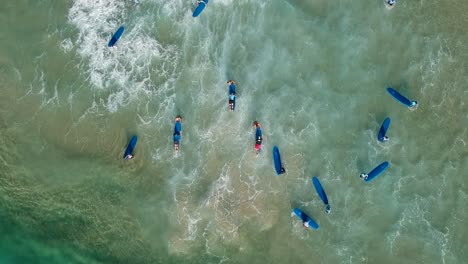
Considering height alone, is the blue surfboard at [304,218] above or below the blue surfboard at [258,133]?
below

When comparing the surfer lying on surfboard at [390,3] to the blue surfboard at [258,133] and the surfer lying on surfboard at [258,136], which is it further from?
the blue surfboard at [258,133]

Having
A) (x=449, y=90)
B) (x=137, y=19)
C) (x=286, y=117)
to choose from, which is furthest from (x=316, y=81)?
(x=137, y=19)

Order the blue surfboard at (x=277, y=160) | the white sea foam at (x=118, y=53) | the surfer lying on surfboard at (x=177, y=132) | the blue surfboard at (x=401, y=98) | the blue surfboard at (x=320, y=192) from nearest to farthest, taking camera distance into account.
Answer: the blue surfboard at (x=401, y=98)
the blue surfboard at (x=277, y=160)
the blue surfboard at (x=320, y=192)
the surfer lying on surfboard at (x=177, y=132)
the white sea foam at (x=118, y=53)

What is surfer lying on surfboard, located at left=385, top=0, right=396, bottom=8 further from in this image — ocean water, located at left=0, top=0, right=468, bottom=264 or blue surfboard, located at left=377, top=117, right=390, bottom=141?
blue surfboard, located at left=377, top=117, right=390, bottom=141

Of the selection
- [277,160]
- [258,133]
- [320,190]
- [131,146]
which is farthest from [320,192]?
[131,146]

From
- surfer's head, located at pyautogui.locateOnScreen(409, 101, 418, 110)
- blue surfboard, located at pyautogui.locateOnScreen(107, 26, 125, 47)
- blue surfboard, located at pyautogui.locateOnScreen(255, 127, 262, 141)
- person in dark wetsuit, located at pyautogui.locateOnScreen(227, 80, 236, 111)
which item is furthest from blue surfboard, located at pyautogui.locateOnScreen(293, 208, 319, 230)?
blue surfboard, located at pyautogui.locateOnScreen(107, 26, 125, 47)

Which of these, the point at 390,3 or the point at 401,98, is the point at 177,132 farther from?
the point at 390,3

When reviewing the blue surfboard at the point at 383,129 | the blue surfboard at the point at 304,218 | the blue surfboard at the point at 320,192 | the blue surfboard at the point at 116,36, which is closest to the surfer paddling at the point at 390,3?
the blue surfboard at the point at 383,129

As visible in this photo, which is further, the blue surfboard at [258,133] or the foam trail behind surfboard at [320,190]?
the foam trail behind surfboard at [320,190]

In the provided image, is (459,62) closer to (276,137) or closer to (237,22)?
(276,137)
